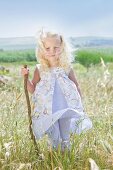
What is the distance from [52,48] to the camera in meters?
4.09

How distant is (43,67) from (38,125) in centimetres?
43

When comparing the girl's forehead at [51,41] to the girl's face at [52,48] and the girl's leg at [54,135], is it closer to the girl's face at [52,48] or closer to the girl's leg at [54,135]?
the girl's face at [52,48]

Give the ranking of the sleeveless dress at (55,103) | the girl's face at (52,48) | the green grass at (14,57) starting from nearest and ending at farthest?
the sleeveless dress at (55,103), the girl's face at (52,48), the green grass at (14,57)

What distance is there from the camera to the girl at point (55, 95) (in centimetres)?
397

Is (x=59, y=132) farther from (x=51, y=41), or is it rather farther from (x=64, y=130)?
(x=51, y=41)

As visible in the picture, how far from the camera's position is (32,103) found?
4.10m

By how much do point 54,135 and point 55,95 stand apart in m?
0.28

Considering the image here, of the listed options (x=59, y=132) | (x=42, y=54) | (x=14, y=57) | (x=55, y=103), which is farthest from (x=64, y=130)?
(x=14, y=57)

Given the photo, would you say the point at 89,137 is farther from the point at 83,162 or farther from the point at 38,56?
the point at 38,56

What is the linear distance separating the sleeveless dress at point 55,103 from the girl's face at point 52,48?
4.2 inches

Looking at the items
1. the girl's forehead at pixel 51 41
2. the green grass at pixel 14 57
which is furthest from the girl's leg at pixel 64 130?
the green grass at pixel 14 57

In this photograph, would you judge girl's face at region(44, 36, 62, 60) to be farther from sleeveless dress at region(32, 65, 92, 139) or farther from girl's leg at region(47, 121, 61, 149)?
girl's leg at region(47, 121, 61, 149)

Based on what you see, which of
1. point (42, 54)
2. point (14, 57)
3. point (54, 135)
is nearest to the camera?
point (54, 135)

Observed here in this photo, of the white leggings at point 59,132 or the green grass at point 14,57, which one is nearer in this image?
the white leggings at point 59,132
